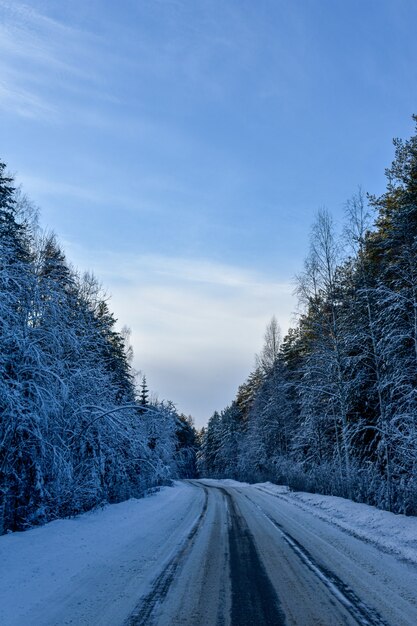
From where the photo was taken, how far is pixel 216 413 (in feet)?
264

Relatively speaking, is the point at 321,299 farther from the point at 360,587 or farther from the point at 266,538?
the point at 360,587

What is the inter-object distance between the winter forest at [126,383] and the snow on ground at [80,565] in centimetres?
124

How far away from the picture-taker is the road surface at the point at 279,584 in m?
4.87


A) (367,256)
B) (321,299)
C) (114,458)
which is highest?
(367,256)

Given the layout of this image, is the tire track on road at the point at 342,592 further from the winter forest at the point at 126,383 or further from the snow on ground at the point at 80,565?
the winter forest at the point at 126,383

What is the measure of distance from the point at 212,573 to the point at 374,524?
6.43m

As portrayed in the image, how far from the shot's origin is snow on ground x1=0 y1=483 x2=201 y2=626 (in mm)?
5156

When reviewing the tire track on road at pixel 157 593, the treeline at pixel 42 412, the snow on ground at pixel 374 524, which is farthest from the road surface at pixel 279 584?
the treeline at pixel 42 412

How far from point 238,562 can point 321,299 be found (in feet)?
50.4

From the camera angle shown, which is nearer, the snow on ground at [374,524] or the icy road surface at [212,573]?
the icy road surface at [212,573]

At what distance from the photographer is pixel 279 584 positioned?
6.11 m

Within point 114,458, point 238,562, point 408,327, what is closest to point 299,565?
point 238,562

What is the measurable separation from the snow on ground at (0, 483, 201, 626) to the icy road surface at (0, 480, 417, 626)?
20 mm

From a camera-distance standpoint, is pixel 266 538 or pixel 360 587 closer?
pixel 360 587
